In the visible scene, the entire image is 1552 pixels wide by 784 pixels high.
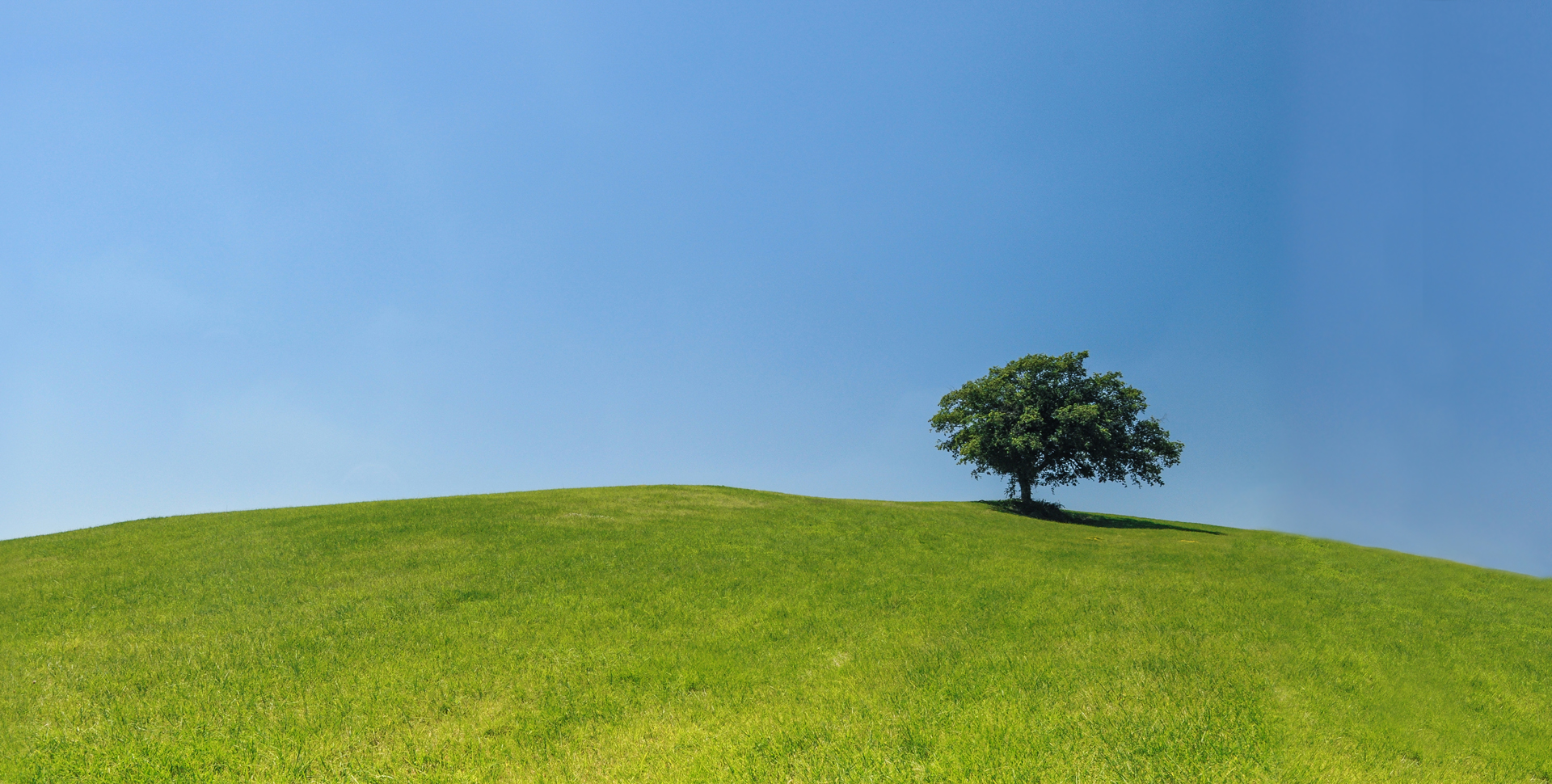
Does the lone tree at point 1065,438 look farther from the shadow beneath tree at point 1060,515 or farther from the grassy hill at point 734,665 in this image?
the grassy hill at point 734,665

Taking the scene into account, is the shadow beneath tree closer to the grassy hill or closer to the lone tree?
the lone tree

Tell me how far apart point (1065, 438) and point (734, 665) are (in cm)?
3841

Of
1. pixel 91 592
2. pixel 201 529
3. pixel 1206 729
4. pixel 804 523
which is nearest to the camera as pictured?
pixel 1206 729

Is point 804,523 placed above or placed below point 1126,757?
above

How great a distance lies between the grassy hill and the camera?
8125 millimetres

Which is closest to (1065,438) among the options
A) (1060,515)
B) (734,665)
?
(1060,515)

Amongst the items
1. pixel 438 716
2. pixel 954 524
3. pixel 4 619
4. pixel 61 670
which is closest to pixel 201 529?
pixel 4 619

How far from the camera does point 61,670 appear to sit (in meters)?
11.4

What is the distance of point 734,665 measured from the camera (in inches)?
433

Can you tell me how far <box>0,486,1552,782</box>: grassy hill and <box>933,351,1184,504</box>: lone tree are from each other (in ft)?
77.7

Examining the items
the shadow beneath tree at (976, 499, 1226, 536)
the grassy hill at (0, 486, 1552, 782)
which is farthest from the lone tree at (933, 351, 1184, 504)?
the grassy hill at (0, 486, 1552, 782)

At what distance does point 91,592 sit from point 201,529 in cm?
741

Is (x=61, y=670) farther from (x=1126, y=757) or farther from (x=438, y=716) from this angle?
(x=1126, y=757)

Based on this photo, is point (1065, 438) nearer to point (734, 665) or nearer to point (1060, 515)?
point (1060, 515)
